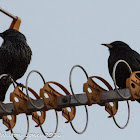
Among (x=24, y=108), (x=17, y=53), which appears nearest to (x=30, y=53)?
(x=17, y=53)

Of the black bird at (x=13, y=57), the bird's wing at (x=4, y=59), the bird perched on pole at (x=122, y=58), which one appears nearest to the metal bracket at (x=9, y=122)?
the black bird at (x=13, y=57)

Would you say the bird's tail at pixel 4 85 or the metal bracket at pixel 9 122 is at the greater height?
the bird's tail at pixel 4 85

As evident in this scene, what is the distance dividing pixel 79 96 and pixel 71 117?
1.02 m

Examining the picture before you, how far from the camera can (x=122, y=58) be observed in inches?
526

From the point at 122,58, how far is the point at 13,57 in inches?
97.8

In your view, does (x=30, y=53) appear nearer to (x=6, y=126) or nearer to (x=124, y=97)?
(x=6, y=126)

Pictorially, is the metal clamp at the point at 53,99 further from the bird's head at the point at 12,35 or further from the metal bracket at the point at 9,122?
the bird's head at the point at 12,35

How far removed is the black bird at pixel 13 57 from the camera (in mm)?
13898

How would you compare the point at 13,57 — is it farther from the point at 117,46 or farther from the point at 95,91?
the point at 95,91

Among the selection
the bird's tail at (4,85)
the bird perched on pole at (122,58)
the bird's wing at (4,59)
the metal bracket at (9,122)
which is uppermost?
the bird perched on pole at (122,58)

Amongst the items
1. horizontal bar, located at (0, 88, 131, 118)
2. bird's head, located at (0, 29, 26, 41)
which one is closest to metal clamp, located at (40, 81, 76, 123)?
horizontal bar, located at (0, 88, 131, 118)

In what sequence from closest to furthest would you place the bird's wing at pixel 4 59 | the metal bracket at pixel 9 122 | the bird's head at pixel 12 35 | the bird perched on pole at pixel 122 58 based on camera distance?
the metal bracket at pixel 9 122
the bird perched on pole at pixel 122 58
the bird's wing at pixel 4 59
the bird's head at pixel 12 35

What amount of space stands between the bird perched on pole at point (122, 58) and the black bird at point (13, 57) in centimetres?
190

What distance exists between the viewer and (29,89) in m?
11.8
